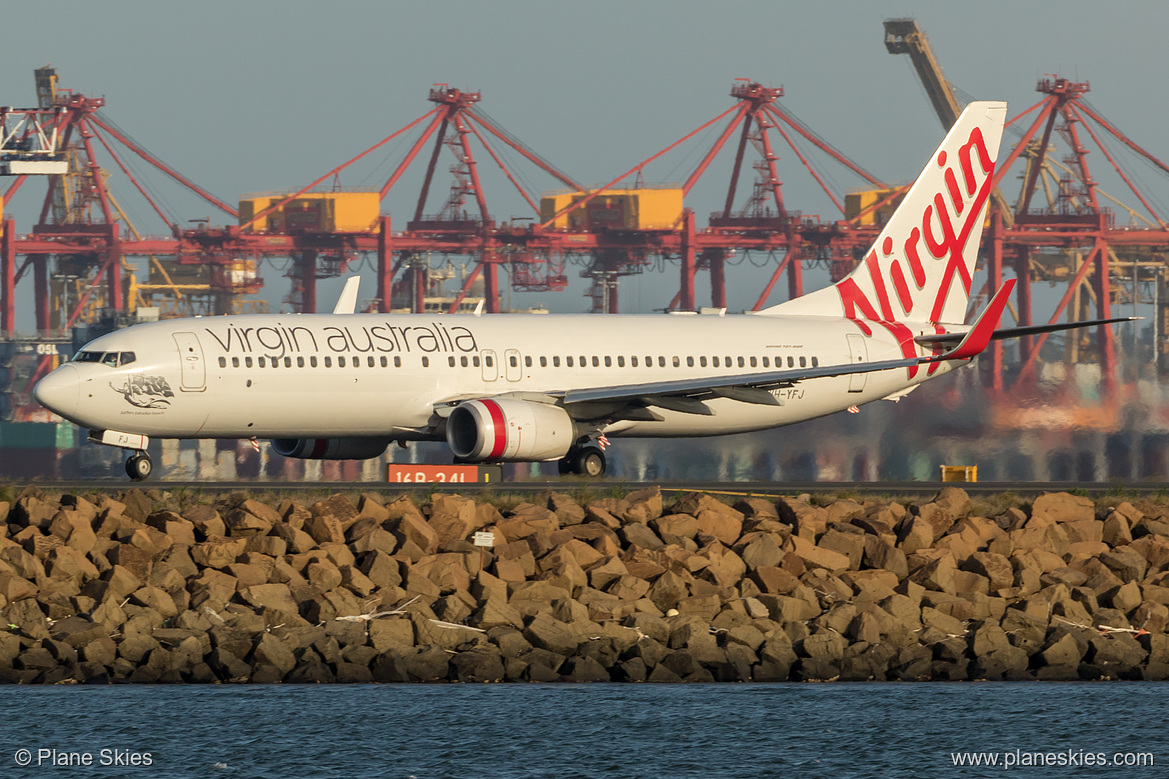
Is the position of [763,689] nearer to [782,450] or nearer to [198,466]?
[782,450]

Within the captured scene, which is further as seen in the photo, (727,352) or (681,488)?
(727,352)

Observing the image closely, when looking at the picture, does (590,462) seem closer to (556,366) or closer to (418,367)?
(556,366)

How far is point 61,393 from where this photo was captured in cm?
3053

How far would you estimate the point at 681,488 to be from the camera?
106ft

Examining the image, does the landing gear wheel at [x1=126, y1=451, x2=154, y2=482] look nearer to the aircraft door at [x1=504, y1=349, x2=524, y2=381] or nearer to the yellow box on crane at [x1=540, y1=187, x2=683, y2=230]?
the aircraft door at [x1=504, y1=349, x2=524, y2=381]

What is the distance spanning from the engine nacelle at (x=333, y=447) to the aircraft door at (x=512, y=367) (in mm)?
3197

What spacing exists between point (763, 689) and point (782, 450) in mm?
31957

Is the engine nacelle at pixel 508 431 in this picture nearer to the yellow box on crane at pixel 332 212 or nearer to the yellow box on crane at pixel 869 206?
the yellow box on crane at pixel 332 212

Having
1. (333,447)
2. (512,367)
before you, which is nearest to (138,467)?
(333,447)

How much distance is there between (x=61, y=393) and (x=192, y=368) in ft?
7.77

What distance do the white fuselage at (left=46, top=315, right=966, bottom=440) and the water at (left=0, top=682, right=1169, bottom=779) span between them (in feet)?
41.6

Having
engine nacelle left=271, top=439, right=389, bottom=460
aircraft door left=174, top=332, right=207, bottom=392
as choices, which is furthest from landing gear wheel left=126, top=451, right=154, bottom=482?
engine nacelle left=271, top=439, right=389, bottom=460

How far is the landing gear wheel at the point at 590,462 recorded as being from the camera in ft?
113

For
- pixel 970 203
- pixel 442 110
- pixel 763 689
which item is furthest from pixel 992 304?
pixel 442 110
